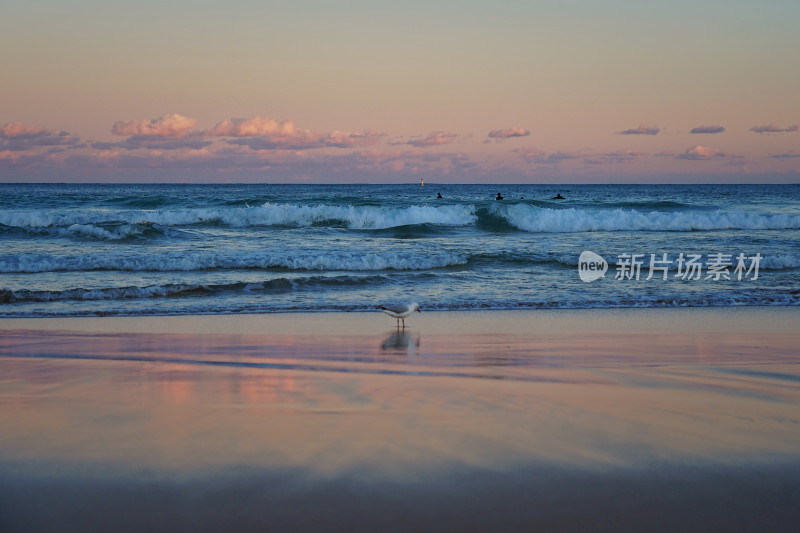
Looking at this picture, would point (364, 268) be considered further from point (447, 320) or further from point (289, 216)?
point (289, 216)

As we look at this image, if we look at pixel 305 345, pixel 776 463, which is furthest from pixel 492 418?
pixel 305 345

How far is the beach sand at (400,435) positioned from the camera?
3182 millimetres

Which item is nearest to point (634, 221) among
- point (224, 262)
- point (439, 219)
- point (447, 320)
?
point (439, 219)

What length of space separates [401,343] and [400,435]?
129 inches

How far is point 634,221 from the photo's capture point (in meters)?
29.2

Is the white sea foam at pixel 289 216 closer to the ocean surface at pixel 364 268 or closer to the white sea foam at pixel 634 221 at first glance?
the ocean surface at pixel 364 268

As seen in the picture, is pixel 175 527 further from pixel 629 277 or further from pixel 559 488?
pixel 629 277

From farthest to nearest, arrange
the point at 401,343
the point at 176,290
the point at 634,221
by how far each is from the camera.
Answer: the point at 634,221, the point at 176,290, the point at 401,343

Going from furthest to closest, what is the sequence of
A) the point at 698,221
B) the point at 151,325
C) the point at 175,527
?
the point at 698,221
the point at 151,325
the point at 175,527

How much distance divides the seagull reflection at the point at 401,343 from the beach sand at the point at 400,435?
0.21 ft

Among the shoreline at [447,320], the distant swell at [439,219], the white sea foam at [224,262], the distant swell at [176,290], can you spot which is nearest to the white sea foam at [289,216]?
the distant swell at [439,219]

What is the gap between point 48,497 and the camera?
3.32m

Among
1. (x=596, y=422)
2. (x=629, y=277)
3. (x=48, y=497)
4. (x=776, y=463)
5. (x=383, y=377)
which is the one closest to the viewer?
(x=48, y=497)

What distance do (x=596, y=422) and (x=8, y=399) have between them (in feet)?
14.0
